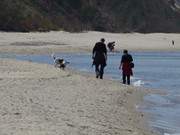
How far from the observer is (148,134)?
37.2ft

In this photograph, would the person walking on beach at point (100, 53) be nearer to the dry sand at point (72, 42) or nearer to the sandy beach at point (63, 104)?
the sandy beach at point (63, 104)

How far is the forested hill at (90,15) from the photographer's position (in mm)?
54562

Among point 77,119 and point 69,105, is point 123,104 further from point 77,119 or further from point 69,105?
point 77,119

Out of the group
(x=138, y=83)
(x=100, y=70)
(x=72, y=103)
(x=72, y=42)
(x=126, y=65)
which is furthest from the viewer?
(x=72, y=42)

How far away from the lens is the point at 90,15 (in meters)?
64.6

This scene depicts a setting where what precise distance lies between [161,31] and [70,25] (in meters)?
14.6

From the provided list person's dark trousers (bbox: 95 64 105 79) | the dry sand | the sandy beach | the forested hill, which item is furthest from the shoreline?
the forested hill

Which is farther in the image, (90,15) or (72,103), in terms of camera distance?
(90,15)

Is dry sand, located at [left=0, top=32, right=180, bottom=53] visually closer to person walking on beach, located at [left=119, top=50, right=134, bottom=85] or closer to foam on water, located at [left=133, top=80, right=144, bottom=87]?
foam on water, located at [left=133, top=80, right=144, bottom=87]

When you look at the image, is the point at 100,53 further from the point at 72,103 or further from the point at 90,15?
the point at 90,15

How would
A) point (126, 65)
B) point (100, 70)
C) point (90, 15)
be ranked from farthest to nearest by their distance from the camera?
point (90, 15) → point (100, 70) → point (126, 65)

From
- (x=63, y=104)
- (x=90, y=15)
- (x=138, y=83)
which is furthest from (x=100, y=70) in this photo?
(x=90, y=15)

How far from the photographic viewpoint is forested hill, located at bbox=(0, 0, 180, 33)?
5456cm

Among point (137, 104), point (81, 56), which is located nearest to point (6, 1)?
point (81, 56)
